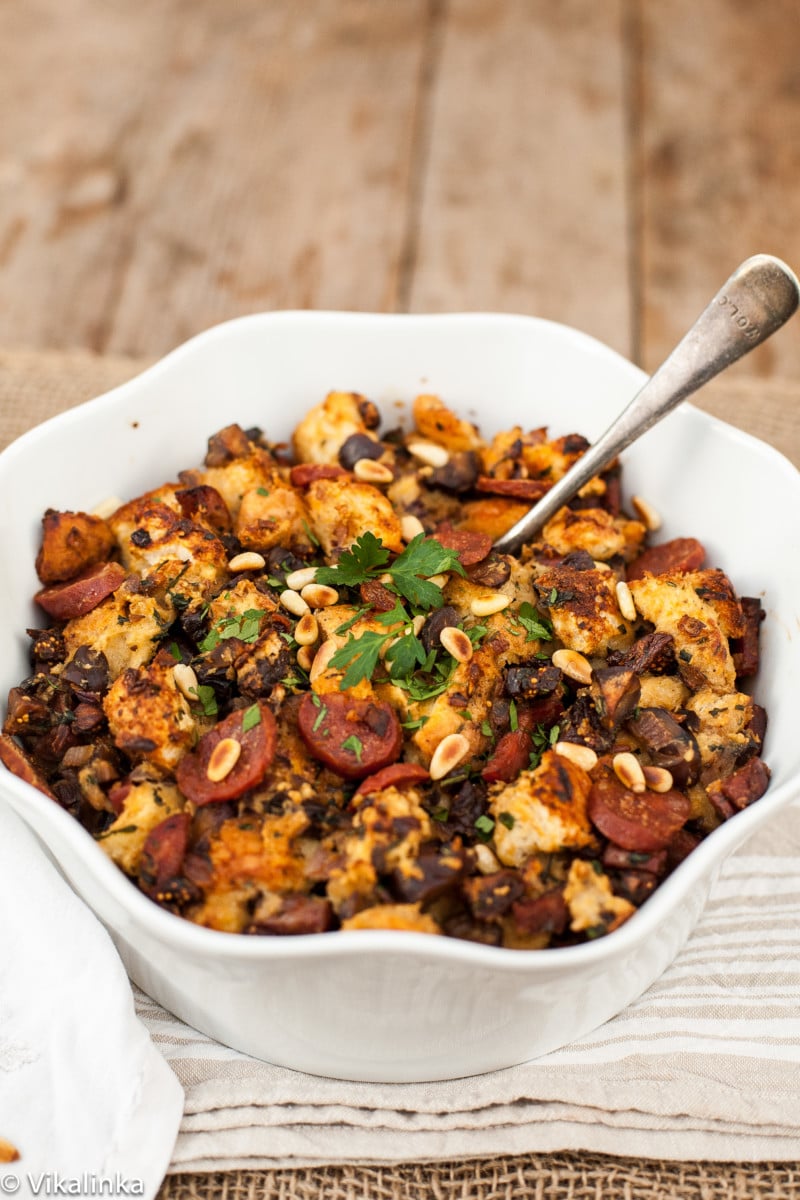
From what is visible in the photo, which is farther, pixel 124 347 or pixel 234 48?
pixel 234 48

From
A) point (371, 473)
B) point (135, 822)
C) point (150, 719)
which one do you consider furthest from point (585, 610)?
point (135, 822)

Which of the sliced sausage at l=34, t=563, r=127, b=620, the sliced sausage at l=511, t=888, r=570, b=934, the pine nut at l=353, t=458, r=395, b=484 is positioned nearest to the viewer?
the sliced sausage at l=511, t=888, r=570, b=934

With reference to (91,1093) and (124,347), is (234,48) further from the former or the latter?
(91,1093)

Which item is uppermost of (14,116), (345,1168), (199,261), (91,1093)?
(14,116)

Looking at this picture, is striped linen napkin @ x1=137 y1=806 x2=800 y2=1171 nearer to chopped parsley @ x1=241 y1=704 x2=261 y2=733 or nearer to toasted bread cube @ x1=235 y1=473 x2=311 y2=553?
chopped parsley @ x1=241 y1=704 x2=261 y2=733

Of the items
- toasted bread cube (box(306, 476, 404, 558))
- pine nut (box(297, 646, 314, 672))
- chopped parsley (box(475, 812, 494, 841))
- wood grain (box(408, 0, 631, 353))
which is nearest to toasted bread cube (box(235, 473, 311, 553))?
toasted bread cube (box(306, 476, 404, 558))

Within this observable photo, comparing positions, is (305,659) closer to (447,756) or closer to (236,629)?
(236,629)

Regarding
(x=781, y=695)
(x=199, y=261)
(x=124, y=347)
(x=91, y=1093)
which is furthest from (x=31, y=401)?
(x=781, y=695)
